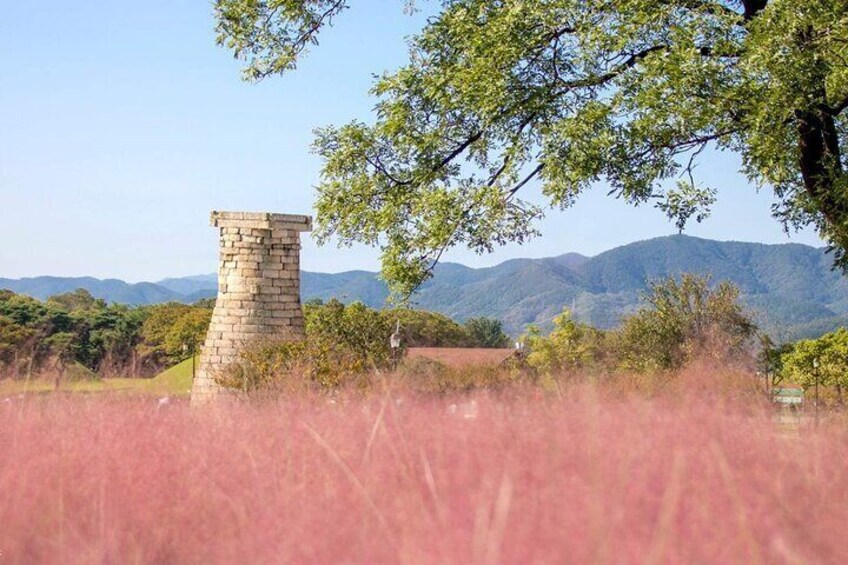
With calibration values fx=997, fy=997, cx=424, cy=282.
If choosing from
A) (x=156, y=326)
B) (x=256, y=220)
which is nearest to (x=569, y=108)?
(x=256, y=220)

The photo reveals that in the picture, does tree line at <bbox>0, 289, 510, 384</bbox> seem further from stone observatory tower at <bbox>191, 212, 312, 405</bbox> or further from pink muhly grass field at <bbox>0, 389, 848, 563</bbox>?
pink muhly grass field at <bbox>0, 389, 848, 563</bbox>

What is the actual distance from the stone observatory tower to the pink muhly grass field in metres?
18.2

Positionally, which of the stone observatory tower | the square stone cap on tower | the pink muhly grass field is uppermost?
the square stone cap on tower

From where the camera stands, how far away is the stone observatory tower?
74.5ft

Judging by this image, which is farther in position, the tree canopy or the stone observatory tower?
the stone observatory tower

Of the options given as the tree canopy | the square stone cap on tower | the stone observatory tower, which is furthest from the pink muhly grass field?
the square stone cap on tower

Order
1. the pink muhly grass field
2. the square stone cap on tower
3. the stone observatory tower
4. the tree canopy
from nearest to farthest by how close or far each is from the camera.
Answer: the pink muhly grass field
the tree canopy
the stone observatory tower
the square stone cap on tower

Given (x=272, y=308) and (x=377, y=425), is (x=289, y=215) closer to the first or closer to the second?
(x=272, y=308)

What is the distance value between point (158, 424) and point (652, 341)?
35.0 m

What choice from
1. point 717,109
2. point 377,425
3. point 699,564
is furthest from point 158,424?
point 717,109

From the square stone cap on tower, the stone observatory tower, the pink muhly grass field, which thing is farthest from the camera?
the square stone cap on tower

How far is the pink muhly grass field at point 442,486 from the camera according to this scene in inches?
98.5

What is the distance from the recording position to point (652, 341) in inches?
1507

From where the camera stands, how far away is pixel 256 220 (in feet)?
75.2
